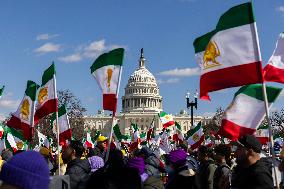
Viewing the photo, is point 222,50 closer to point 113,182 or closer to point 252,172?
point 252,172

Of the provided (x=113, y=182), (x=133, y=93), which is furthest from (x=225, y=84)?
(x=133, y=93)

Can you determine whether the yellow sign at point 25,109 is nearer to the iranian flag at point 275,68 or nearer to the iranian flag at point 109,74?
the iranian flag at point 109,74

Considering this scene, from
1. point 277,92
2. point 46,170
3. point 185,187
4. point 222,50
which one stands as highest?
point 222,50

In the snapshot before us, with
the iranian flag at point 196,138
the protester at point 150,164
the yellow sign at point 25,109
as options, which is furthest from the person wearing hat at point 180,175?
the iranian flag at point 196,138

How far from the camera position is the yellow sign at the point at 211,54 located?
5742 millimetres

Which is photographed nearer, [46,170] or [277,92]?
[46,170]

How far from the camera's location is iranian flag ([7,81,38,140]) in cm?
939

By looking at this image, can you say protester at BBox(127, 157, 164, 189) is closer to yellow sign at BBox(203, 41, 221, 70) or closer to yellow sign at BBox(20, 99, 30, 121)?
yellow sign at BBox(203, 41, 221, 70)

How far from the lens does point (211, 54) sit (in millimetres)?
5812

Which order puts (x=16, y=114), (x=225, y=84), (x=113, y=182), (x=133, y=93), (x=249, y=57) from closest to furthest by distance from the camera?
(x=113, y=182) → (x=249, y=57) → (x=225, y=84) → (x=16, y=114) → (x=133, y=93)

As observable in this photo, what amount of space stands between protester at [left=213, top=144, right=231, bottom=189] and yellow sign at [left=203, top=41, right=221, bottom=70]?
5.81 feet

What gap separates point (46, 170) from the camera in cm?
221

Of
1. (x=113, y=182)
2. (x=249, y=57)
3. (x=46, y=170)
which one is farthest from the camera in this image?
(x=249, y=57)

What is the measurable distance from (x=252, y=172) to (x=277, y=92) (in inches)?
68.1
